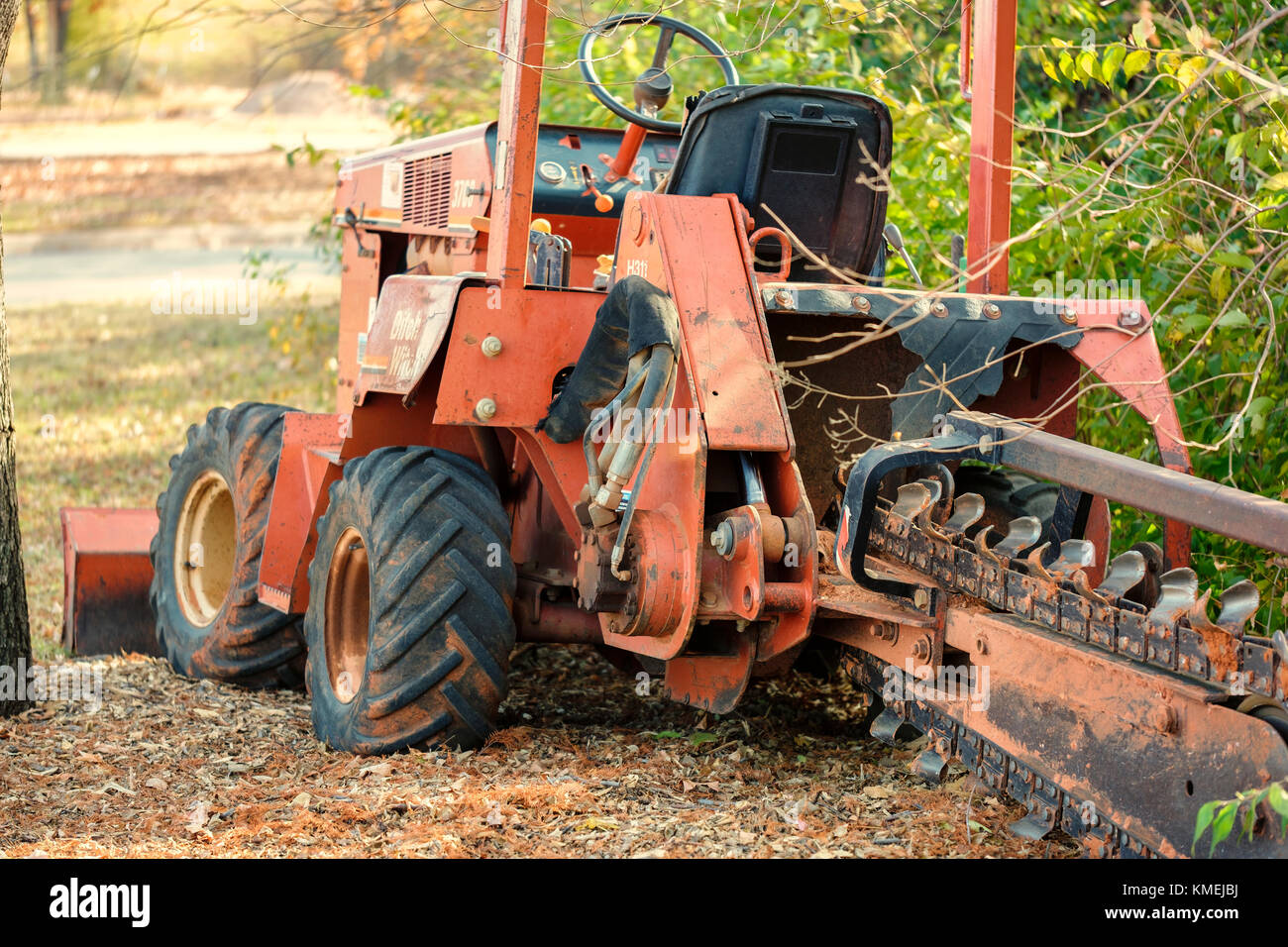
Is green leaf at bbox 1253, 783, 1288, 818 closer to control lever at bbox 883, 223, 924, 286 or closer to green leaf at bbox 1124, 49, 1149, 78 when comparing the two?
green leaf at bbox 1124, 49, 1149, 78

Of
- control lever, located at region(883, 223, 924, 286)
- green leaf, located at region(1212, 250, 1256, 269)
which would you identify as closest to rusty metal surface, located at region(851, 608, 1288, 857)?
green leaf, located at region(1212, 250, 1256, 269)

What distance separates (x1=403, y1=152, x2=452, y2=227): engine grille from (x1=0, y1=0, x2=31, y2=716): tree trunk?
161 centimetres

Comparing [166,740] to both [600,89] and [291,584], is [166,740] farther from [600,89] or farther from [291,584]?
[600,89]

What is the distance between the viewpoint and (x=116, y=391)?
44.4ft

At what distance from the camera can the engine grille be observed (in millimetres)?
6059

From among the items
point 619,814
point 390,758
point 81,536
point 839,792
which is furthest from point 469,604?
point 81,536

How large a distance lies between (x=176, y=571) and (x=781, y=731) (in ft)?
9.29

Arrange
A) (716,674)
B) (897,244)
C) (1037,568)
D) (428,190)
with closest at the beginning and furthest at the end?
(1037,568)
(716,674)
(897,244)
(428,190)

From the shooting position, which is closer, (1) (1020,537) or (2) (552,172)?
(1) (1020,537)

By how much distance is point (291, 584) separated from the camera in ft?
18.6

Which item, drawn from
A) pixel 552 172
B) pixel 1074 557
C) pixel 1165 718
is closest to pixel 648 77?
pixel 552 172

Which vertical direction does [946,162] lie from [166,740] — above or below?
above

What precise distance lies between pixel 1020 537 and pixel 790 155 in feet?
4.77

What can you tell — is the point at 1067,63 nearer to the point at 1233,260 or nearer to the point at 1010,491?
the point at 1233,260
